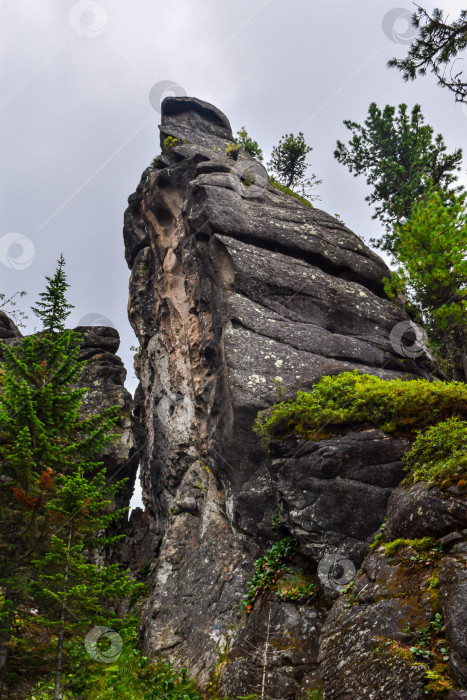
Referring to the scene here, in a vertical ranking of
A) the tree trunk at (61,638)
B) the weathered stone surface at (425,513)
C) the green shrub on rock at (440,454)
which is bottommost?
the tree trunk at (61,638)

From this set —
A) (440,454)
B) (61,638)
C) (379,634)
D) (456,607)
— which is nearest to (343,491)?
(440,454)

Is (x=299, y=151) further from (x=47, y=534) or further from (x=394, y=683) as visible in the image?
(x=394, y=683)

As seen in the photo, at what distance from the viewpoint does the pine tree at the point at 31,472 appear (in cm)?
1001

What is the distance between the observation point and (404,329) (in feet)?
60.6

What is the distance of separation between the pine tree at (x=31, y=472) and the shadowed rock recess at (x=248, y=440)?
431 centimetres

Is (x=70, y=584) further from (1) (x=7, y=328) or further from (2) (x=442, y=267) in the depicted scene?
(1) (x=7, y=328)

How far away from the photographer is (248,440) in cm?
1457

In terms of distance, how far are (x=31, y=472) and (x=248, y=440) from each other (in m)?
6.28

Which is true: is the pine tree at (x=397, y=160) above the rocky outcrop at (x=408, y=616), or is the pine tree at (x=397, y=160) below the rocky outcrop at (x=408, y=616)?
above

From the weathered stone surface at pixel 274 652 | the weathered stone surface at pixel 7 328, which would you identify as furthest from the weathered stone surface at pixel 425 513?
the weathered stone surface at pixel 7 328

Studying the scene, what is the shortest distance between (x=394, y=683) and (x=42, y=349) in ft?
37.6

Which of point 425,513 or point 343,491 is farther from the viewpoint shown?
Answer: point 343,491

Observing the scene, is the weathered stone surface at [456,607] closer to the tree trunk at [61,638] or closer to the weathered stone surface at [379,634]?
the weathered stone surface at [379,634]

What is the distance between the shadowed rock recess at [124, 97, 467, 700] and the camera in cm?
891
